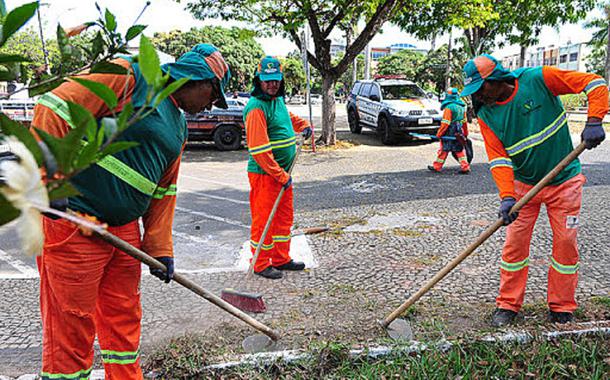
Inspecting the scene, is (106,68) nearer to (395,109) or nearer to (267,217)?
(267,217)

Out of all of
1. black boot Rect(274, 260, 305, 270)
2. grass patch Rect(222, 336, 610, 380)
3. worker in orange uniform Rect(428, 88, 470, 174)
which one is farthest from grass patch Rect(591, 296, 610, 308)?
worker in orange uniform Rect(428, 88, 470, 174)

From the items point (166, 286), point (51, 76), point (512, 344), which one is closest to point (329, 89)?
point (166, 286)

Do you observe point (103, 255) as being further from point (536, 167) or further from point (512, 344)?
point (536, 167)

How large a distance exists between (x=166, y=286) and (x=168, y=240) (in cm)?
197

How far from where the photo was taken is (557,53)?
78.9m

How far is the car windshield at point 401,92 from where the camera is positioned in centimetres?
1537

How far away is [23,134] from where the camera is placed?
848 millimetres

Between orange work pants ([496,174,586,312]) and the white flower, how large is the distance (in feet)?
11.3

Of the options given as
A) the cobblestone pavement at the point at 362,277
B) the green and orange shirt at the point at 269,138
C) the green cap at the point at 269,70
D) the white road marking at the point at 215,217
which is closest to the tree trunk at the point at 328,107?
the cobblestone pavement at the point at 362,277

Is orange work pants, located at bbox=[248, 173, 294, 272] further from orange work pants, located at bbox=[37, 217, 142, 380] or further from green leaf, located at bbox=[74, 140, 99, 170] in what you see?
green leaf, located at bbox=[74, 140, 99, 170]

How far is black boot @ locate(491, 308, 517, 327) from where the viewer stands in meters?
3.56

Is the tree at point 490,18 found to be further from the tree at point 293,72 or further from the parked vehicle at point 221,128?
the tree at point 293,72

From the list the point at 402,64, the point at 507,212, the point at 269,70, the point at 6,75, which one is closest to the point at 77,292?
the point at 6,75

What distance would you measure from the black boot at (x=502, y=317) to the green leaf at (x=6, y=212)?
3.47m
